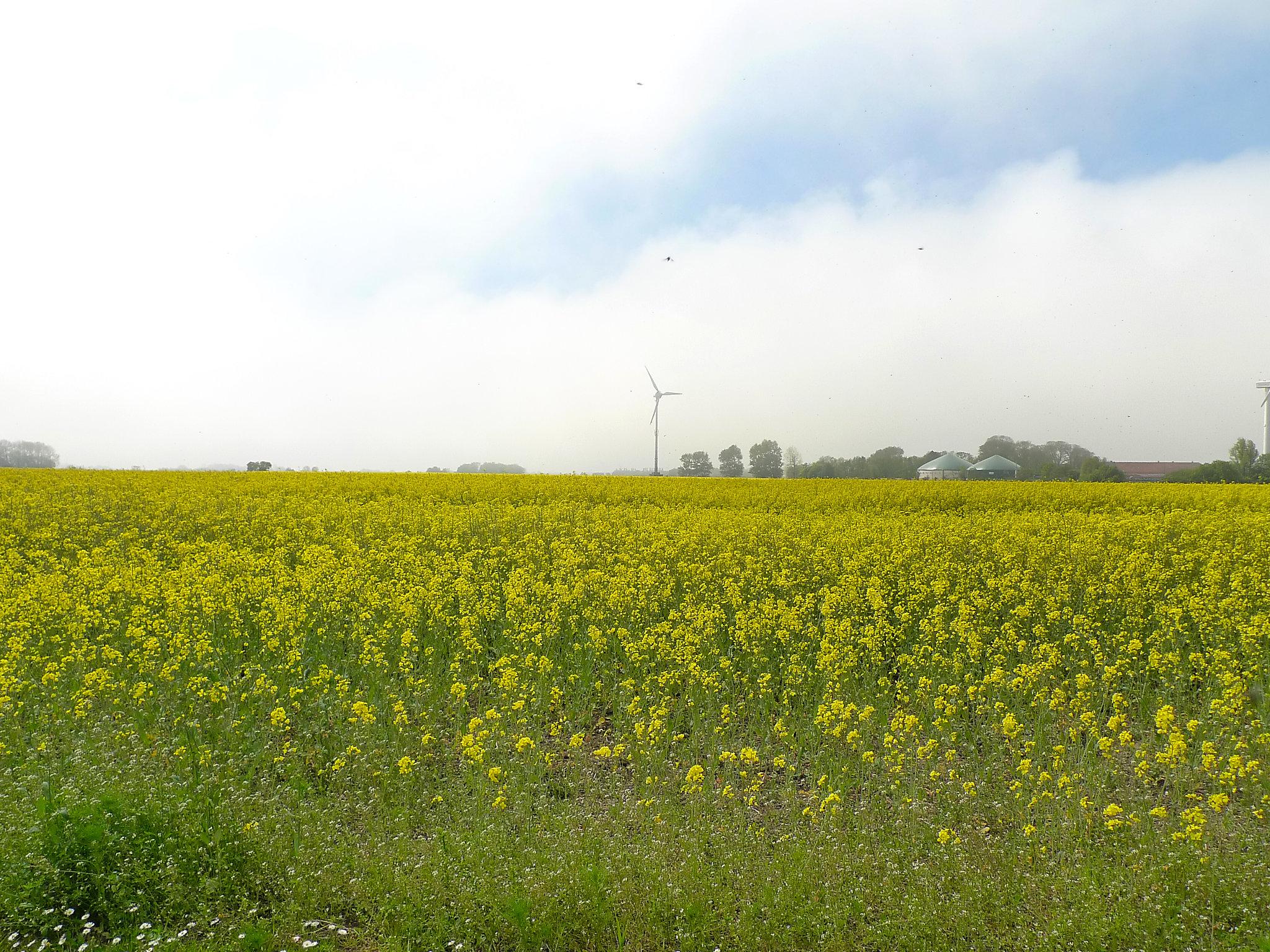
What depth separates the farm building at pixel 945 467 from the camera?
7212 centimetres

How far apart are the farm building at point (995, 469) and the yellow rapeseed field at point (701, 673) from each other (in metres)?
68.0

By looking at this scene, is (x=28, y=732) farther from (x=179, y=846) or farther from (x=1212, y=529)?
(x=1212, y=529)

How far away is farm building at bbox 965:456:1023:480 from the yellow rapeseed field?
2678 inches

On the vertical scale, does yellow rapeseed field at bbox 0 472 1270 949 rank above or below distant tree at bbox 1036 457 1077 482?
below

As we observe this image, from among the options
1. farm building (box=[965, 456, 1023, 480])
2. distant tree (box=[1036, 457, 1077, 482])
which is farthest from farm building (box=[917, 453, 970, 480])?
distant tree (box=[1036, 457, 1077, 482])

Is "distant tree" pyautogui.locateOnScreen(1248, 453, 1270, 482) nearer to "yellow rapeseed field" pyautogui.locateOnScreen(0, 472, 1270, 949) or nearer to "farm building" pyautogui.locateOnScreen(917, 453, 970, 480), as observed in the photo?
"farm building" pyautogui.locateOnScreen(917, 453, 970, 480)

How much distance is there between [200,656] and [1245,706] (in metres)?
10.2

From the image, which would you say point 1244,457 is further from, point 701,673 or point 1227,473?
point 701,673

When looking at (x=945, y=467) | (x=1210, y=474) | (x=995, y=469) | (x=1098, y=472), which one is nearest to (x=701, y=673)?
(x=1098, y=472)

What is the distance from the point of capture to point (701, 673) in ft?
22.1

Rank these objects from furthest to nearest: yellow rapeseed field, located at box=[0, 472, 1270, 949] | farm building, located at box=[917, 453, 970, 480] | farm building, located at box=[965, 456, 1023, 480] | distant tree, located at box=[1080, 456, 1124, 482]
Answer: farm building, located at box=[965, 456, 1023, 480], farm building, located at box=[917, 453, 970, 480], distant tree, located at box=[1080, 456, 1124, 482], yellow rapeseed field, located at box=[0, 472, 1270, 949]

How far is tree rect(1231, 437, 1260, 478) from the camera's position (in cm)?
4534

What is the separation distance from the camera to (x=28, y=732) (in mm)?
6109

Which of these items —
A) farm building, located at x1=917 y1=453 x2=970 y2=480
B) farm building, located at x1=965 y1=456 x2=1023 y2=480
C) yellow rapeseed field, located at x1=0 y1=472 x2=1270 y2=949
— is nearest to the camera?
yellow rapeseed field, located at x1=0 y1=472 x2=1270 y2=949
